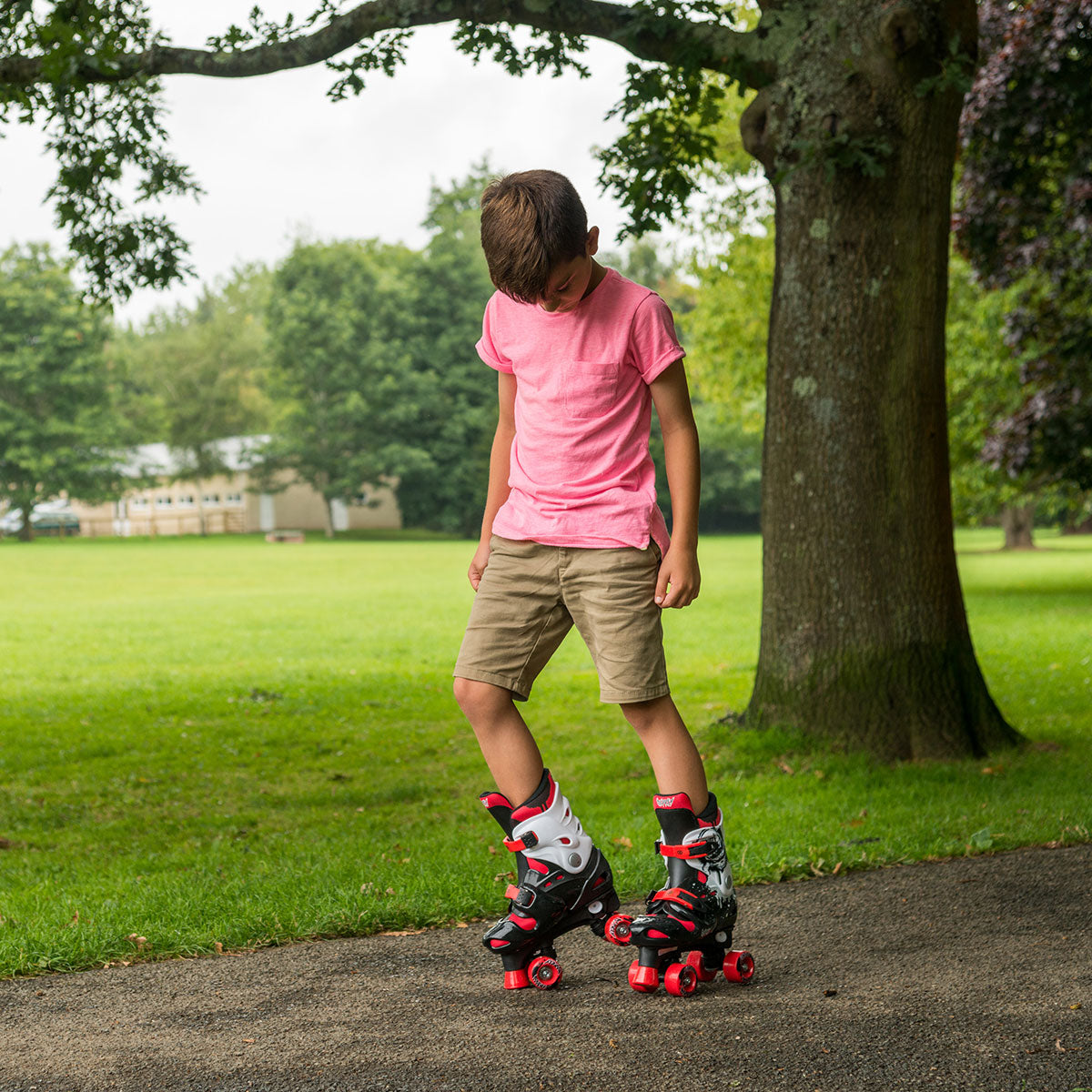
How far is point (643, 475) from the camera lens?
3482 millimetres

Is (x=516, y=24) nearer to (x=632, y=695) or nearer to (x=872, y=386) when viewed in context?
(x=872, y=386)

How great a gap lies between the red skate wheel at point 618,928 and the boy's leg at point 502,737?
42 cm

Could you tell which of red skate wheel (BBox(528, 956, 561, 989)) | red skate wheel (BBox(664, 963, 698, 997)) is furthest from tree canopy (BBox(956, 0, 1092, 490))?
red skate wheel (BBox(528, 956, 561, 989))

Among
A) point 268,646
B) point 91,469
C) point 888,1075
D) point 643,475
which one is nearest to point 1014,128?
point 268,646

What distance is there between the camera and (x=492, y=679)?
342 cm

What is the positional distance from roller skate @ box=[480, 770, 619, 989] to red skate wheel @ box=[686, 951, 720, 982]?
0.83 ft

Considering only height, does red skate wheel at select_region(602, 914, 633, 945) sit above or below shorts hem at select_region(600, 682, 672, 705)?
below

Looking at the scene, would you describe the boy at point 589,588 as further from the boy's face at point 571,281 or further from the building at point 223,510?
the building at point 223,510

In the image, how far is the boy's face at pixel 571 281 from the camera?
3174 mm

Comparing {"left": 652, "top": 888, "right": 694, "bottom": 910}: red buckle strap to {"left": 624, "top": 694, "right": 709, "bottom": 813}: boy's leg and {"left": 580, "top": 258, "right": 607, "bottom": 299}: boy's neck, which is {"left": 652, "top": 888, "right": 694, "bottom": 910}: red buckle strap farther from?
{"left": 580, "top": 258, "right": 607, "bottom": 299}: boy's neck

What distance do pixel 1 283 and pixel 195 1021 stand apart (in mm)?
62009

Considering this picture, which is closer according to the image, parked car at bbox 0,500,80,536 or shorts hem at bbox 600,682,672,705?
shorts hem at bbox 600,682,672,705

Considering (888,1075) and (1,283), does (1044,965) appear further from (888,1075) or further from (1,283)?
(1,283)

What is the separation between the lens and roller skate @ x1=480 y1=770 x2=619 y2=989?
3.35 m
